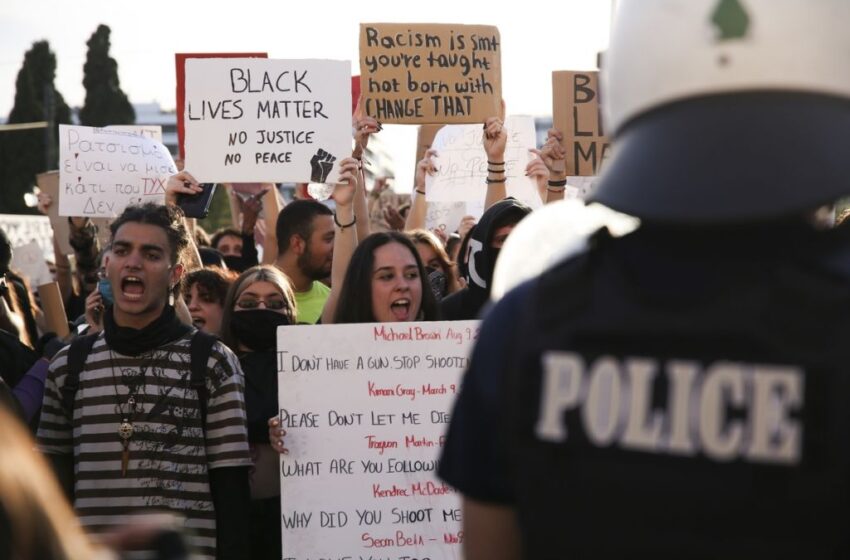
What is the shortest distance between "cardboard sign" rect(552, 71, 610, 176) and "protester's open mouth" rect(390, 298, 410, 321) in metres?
2.26

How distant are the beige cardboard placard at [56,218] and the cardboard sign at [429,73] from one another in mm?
2701

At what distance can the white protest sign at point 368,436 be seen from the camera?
4.75 metres

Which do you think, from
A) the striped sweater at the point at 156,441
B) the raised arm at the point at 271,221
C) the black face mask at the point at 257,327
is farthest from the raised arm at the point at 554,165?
the striped sweater at the point at 156,441

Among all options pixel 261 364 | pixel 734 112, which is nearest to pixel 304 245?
pixel 261 364

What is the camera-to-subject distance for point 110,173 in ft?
25.9

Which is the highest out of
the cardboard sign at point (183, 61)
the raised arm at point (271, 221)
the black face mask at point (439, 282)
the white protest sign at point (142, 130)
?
the cardboard sign at point (183, 61)

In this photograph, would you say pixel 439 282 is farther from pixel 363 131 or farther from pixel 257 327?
pixel 257 327

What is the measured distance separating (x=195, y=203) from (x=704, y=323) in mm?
5732

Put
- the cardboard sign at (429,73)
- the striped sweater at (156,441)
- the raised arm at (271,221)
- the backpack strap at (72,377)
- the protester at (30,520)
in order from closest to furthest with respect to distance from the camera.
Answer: the protester at (30,520) → the striped sweater at (156,441) → the backpack strap at (72,377) → the cardboard sign at (429,73) → the raised arm at (271,221)

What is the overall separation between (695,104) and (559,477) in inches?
18.0

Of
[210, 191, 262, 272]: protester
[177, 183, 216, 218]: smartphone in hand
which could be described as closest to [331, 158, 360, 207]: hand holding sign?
[177, 183, 216, 218]: smartphone in hand

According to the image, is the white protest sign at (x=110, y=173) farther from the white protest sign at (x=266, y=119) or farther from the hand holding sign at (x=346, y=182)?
the hand holding sign at (x=346, y=182)

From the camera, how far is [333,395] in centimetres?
480

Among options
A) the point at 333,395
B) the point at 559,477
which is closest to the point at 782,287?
the point at 559,477
